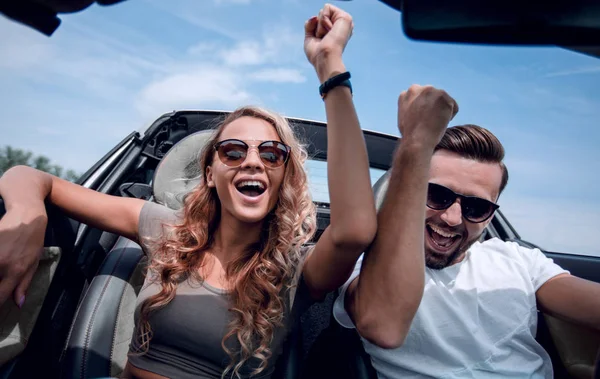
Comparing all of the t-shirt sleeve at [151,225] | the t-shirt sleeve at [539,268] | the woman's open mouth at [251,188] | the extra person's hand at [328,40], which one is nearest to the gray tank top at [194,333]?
the t-shirt sleeve at [151,225]

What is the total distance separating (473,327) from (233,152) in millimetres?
1180

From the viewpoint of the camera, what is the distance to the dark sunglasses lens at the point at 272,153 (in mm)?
1728

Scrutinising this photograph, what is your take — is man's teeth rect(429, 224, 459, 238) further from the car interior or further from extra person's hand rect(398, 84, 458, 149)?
extra person's hand rect(398, 84, 458, 149)

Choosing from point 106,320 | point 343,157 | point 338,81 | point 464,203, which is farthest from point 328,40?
point 106,320

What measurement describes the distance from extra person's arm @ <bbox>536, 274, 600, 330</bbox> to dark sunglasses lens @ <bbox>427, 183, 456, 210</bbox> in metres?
0.53

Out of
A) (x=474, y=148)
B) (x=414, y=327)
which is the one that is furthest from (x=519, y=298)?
(x=474, y=148)

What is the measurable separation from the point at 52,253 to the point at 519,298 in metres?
1.90

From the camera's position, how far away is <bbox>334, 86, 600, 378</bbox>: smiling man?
49.9 inches

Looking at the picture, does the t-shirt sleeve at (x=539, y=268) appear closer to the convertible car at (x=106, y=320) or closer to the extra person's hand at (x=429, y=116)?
the convertible car at (x=106, y=320)

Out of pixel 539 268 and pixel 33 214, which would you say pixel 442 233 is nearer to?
pixel 539 268

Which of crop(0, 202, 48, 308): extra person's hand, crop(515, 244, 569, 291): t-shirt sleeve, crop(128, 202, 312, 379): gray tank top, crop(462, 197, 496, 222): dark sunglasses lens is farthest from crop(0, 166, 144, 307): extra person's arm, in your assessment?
crop(515, 244, 569, 291): t-shirt sleeve

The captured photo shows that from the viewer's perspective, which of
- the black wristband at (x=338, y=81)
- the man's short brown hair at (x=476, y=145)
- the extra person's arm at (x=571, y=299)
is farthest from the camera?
the man's short brown hair at (x=476, y=145)

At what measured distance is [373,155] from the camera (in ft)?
9.78

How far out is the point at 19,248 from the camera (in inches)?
57.7
